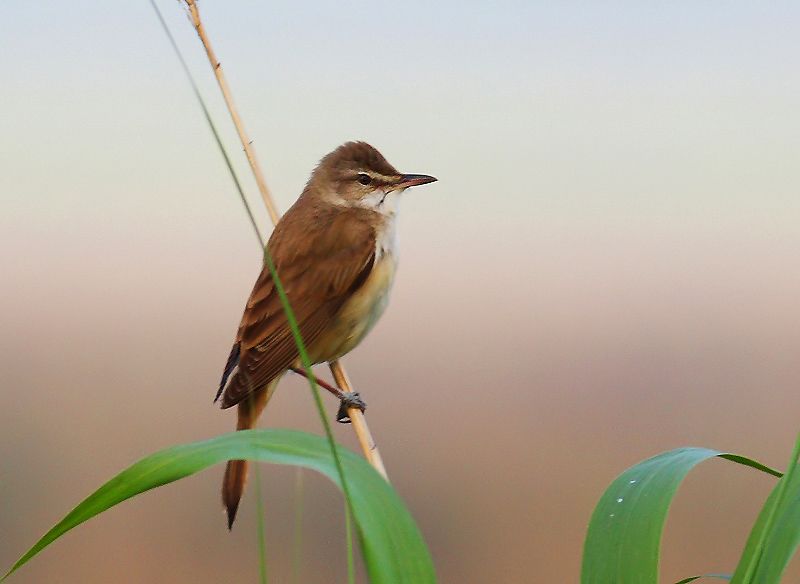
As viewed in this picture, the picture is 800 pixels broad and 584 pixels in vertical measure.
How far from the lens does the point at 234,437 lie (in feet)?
3.24

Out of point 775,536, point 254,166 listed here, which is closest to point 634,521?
point 775,536

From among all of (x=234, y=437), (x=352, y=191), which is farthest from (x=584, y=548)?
(x=352, y=191)

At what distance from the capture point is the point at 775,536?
1071 millimetres

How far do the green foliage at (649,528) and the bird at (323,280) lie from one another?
0.86 meters

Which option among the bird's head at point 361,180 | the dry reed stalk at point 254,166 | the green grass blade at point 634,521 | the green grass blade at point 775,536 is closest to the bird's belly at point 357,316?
the bird's head at point 361,180

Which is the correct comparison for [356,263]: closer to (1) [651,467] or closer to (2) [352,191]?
(2) [352,191]

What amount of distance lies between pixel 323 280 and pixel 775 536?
4.51ft

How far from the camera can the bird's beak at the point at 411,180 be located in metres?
2.52

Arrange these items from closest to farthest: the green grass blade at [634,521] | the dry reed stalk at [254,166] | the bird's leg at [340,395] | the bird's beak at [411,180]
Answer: the green grass blade at [634,521] < the dry reed stalk at [254,166] < the bird's leg at [340,395] < the bird's beak at [411,180]

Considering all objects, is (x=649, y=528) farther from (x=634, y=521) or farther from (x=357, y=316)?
(x=357, y=316)

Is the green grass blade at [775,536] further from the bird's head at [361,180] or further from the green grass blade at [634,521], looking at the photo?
the bird's head at [361,180]

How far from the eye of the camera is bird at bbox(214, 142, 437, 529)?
206cm

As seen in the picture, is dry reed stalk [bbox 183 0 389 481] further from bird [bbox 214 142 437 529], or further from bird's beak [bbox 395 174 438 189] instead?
bird's beak [bbox 395 174 438 189]

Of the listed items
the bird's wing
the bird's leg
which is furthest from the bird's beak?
the bird's leg
